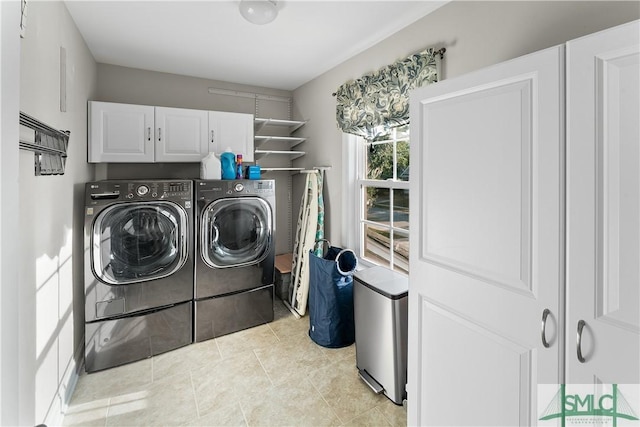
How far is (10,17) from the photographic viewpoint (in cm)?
53

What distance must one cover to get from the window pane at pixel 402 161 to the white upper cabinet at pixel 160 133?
4.97 feet

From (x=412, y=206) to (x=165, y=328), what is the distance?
2.21 m

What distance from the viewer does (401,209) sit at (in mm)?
2551

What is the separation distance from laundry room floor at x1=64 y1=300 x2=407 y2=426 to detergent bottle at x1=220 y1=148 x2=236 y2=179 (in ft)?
4.83

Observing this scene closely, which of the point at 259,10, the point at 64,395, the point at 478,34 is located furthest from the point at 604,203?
the point at 64,395

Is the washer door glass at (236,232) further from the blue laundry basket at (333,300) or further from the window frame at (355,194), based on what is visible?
the window frame at (355,194)

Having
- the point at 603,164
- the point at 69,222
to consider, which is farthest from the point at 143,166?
the point at 603,164

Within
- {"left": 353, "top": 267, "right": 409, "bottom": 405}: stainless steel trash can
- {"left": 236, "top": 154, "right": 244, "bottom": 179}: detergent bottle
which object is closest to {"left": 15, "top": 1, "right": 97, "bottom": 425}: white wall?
{"left": 236, "top": 154, "right": 244, "bottom": 179}: detergent bottle

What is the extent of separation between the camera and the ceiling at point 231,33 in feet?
6.66

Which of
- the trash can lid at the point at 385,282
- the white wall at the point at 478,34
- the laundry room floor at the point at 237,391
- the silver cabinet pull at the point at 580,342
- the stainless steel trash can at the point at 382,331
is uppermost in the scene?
the white wall at the point at 478,34

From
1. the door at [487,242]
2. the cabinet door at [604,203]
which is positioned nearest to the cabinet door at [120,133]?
the door at [487,242]

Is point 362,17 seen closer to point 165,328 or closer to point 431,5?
point 431,5

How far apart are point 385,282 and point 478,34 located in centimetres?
156

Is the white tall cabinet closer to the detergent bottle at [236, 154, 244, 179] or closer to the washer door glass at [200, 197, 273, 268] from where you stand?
the washer door glass at [200, 197, 273, 268]
